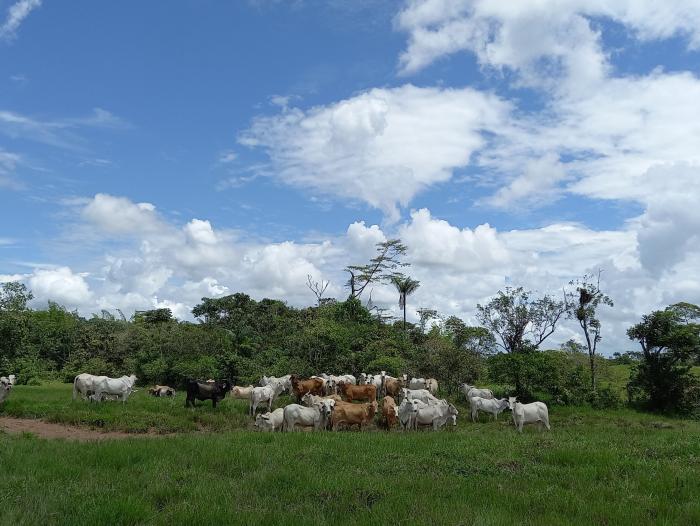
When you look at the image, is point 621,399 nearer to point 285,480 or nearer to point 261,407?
point 261,407

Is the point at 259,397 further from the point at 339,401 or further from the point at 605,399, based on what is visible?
the point at 605,399

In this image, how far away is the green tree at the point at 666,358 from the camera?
29.1 m

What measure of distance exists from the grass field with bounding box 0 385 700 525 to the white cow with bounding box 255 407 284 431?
2.70 metres

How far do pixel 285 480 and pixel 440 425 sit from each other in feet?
36.1

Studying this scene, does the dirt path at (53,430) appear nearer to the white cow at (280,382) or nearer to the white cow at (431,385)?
the white cow at (280,382)

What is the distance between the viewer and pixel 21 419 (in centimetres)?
1909

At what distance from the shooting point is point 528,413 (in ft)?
65.0


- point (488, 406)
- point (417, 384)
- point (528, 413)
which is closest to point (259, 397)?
point (488, 406)

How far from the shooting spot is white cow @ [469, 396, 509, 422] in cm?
2191

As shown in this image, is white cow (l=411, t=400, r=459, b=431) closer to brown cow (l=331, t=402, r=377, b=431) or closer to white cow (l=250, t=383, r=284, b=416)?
brown cow (l=331, t=402, r=377, b=431)

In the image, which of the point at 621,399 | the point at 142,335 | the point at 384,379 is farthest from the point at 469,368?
the point at 142,335

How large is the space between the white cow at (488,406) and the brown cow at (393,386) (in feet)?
18.1

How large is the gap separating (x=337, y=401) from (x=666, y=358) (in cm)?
1966

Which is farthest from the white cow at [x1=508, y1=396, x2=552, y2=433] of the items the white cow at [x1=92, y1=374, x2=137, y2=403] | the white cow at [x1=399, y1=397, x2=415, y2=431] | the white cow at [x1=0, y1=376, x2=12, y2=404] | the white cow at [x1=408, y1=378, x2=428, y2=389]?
the white cow at [x1=0, y1=376, x2=12, y2=404]
